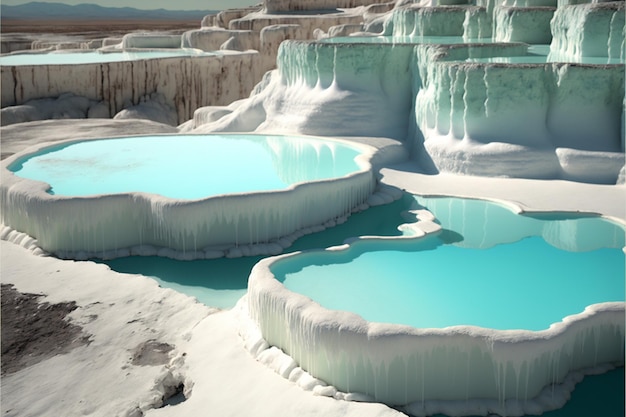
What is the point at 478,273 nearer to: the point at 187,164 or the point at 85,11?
the point at 187,164

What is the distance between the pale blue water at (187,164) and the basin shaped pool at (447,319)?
82.5 inches

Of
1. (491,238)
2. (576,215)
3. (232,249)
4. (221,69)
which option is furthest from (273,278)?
(221,69)

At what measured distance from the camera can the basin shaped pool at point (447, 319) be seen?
4.17 m

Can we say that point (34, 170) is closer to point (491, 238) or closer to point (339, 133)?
point (339, 133)

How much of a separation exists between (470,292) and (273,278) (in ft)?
4.49

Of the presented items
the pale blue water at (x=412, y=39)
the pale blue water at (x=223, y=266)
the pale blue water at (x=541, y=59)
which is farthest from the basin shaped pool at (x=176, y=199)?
the pale blue water at (x=412, y=39)

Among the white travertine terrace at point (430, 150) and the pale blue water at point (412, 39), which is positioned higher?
the pale blue water at point (412, 39)

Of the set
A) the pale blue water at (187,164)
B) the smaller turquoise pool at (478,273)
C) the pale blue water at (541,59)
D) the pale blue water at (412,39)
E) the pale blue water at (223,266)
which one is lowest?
the pale blue water at (223,266)

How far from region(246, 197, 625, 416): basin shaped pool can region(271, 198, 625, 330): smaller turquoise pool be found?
0.01 meters

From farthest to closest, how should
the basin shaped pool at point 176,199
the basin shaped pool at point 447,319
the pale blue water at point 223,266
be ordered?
1. the basin shaped pool at point 176,199
2. the pale blue water at point 223,266
3. the basin shaped pool at point 447,319

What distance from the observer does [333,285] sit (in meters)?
5.05

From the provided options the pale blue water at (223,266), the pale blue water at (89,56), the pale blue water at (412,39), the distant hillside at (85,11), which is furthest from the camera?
the distant hillside at (85,11)

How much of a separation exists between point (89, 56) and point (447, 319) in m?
15.0

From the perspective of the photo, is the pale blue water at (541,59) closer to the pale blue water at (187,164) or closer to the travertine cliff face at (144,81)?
the pale blue water at (187,164)
